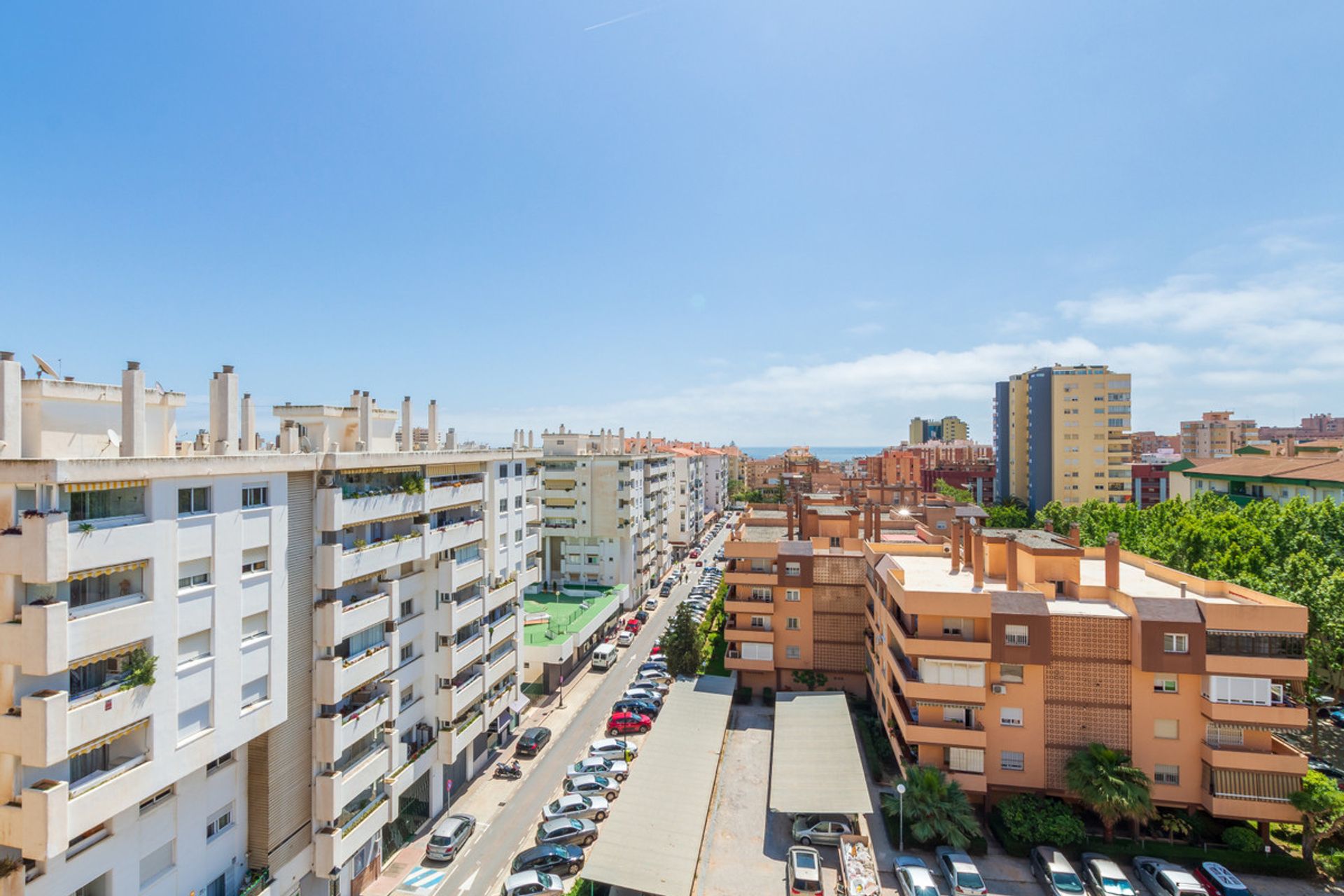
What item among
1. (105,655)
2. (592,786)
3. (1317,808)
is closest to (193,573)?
(105,655)

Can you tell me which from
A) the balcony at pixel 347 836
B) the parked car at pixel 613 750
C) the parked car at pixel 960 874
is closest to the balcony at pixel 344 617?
the balcony at pixel 347 836

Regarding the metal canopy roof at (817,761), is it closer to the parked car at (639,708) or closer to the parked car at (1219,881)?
the parked car at (639,708)

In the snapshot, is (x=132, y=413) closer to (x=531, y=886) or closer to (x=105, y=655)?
(x=105, y=655)

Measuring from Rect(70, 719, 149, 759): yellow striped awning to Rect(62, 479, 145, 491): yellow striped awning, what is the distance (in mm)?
5827

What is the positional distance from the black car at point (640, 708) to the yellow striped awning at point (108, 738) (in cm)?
2802

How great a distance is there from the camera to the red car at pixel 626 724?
1544 inches

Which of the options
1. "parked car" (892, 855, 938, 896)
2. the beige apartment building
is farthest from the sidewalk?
the beige apartment building

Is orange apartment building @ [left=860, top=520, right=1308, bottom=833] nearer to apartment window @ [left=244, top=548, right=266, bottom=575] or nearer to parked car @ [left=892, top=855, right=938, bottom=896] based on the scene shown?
parked car @ [left=892, top=855, right=938, bottom=896]

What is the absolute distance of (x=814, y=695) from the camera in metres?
38.1

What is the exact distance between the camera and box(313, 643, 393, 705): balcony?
73.3ft

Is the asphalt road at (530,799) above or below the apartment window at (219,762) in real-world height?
below

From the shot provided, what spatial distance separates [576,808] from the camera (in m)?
29.2

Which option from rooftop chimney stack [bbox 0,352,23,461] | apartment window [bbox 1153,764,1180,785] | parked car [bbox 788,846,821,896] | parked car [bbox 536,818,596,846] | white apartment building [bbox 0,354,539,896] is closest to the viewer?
rooftop chimney stack [bbox 0,352,23,461]

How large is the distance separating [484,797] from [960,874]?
831 inches
